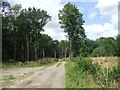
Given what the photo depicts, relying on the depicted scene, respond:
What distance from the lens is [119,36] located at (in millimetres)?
14047

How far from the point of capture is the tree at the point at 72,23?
230 feet

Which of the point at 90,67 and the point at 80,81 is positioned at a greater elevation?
the point at 90,67

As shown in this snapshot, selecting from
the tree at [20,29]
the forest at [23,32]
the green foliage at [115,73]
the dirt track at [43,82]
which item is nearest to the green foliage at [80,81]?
the dirt track at [43,82]

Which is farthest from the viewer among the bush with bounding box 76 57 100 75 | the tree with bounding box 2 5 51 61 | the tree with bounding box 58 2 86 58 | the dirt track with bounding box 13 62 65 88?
the tree with bounding box 2 5 51 61

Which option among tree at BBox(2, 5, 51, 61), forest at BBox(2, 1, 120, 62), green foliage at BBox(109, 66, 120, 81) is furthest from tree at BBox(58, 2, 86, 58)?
green foliage at BBox(109, 66, 120, 81)

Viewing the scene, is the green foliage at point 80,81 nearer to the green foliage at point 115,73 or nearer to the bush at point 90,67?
the bush at point 90,67

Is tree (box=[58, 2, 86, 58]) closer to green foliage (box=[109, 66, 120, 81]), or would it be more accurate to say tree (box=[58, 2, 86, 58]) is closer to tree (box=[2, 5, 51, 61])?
tree (box=[2, 5, 51, 61])

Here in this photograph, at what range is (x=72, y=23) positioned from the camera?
7012cm

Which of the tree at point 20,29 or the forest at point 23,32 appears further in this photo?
the tree at point 20,29

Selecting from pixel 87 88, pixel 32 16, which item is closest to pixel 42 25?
pixel 32 16

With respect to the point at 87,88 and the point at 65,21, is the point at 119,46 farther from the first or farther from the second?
the point at 65,21

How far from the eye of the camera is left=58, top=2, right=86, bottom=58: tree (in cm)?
→ 7012

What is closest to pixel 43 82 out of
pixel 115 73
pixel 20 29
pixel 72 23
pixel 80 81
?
pixel 80 81

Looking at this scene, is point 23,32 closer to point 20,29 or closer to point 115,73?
point 20,29
